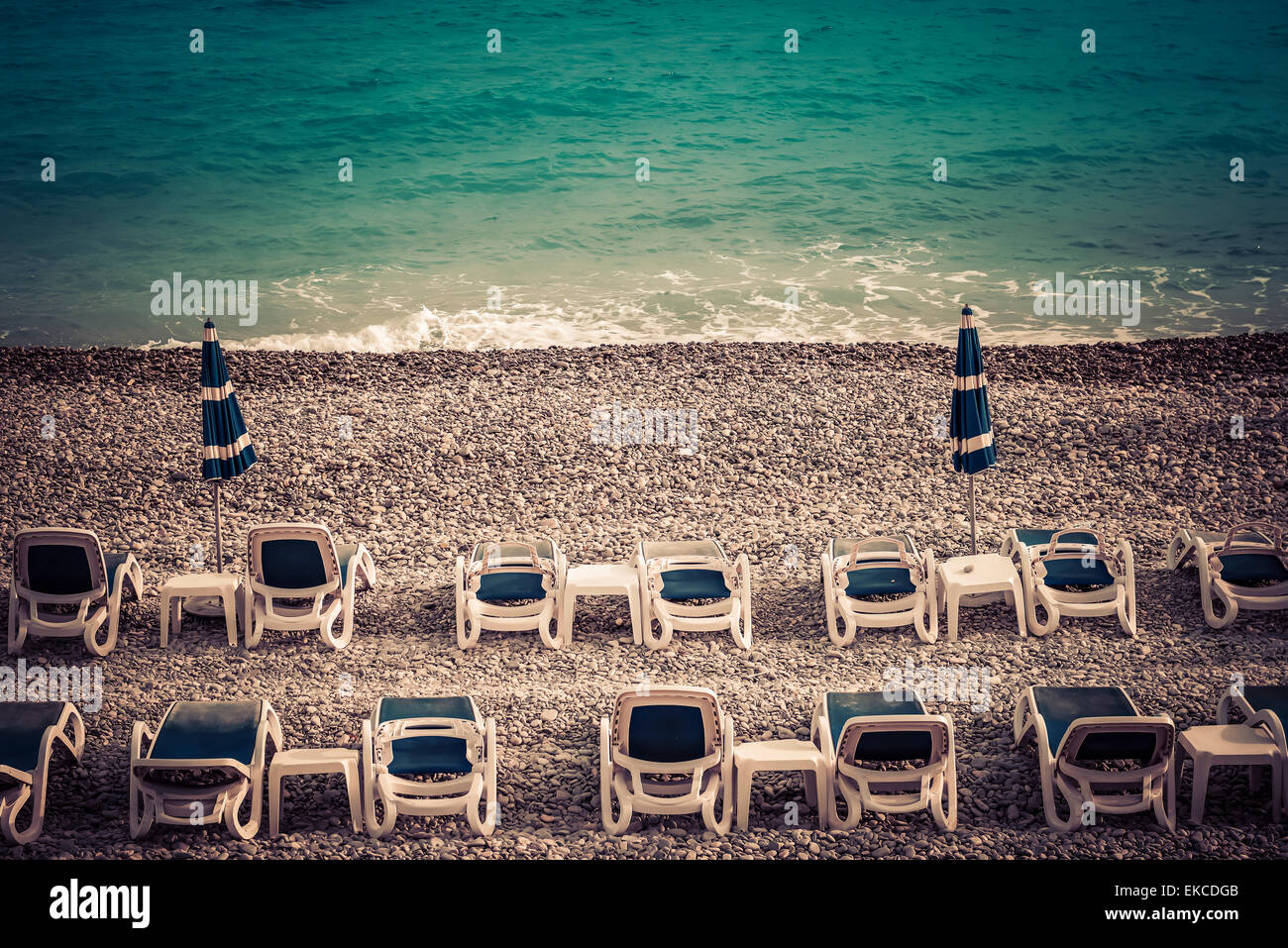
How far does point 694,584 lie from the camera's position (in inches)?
357

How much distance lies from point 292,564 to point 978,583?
5.14 meters

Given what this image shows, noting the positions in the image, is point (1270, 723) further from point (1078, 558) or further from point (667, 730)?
point (667, 730)

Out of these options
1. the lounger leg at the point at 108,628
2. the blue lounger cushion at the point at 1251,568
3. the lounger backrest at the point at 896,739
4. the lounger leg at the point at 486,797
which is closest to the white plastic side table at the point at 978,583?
the blue lounger cushion at the point at 1251,568

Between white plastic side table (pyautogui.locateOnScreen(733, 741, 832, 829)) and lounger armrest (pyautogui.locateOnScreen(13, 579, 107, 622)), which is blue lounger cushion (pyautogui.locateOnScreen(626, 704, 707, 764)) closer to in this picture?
white plastic side table (pyautogui.locateOnScreen(733, 741, 832, 829))

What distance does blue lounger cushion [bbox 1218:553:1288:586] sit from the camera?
9.02 metres

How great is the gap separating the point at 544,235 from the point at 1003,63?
18.0 meters

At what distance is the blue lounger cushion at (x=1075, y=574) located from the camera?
895cm

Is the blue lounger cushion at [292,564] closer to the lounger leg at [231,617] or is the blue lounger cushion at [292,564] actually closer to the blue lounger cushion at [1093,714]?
the lounger leg at [231,617]

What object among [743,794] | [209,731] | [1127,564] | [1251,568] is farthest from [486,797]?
[1251,568]

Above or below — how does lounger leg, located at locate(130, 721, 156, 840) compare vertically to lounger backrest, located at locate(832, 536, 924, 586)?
below

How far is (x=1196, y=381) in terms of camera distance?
1426 cm

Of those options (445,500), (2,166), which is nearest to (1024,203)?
(445,500)

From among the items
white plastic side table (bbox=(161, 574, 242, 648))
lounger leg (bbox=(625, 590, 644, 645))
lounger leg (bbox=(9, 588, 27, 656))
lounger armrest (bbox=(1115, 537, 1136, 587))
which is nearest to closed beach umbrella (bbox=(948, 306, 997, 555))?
lounger armrest (bbox=(1115, 537, 1136, 587))

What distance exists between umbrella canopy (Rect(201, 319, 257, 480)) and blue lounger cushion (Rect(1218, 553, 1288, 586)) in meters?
7.60
